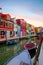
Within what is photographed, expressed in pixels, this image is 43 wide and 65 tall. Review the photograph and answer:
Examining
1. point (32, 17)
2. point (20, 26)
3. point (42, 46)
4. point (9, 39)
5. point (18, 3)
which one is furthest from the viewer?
point (9, 39)

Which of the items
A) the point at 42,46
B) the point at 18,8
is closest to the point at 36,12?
the point at 18,8

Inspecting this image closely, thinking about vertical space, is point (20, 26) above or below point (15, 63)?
above

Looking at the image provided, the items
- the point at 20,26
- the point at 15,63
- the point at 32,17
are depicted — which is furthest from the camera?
the point at 20,26

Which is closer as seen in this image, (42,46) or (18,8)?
(42,46)

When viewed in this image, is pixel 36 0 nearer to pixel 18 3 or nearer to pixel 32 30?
pixel 18 3

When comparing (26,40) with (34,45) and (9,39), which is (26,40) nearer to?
(34,45)

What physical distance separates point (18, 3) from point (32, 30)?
1.54ft

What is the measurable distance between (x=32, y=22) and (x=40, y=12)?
178 mm

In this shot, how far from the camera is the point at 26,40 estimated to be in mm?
2502

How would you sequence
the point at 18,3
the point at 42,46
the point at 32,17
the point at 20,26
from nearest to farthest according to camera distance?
the point at 42,46 → the point at 18,3 → the point at 32,17 → the point at 20,26

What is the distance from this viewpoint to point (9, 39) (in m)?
2.87

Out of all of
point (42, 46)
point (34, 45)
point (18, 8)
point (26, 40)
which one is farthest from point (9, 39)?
point (42, 46)

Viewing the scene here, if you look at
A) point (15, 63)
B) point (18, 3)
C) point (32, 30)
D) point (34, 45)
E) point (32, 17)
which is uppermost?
point (18, 3)

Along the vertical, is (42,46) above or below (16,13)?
below
